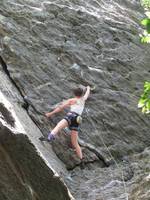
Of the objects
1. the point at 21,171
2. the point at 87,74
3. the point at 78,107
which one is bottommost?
the point at 87,74

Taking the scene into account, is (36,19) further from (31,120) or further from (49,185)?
(49,185)

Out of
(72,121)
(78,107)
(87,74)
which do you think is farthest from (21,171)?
(87,74)

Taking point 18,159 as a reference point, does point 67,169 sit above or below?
below

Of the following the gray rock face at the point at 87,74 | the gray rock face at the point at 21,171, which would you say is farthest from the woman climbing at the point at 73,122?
the gray rock face at the point at 21,171

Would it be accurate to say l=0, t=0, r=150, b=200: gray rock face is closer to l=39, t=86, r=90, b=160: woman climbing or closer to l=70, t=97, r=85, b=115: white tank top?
l=39, t=86, r=90, b=160: woman climbing

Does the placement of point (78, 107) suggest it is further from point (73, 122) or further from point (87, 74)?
point (87, 74)

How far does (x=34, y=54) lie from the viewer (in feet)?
45.5

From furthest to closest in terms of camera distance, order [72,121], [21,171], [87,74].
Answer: [87,74]
[72,121]
[21,171]

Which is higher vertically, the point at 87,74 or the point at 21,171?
the point at 21,171

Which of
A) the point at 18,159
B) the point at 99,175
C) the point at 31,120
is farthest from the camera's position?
the point at 31,120

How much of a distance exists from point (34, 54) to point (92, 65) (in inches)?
70.5

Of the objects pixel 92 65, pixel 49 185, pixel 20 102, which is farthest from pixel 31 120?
pixel 49 185

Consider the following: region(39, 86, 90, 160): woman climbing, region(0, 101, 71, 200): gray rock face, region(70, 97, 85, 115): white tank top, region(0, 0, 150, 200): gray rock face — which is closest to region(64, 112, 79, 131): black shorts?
region(39, 86, 90, 160): woman climbing

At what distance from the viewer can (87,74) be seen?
549 inches
